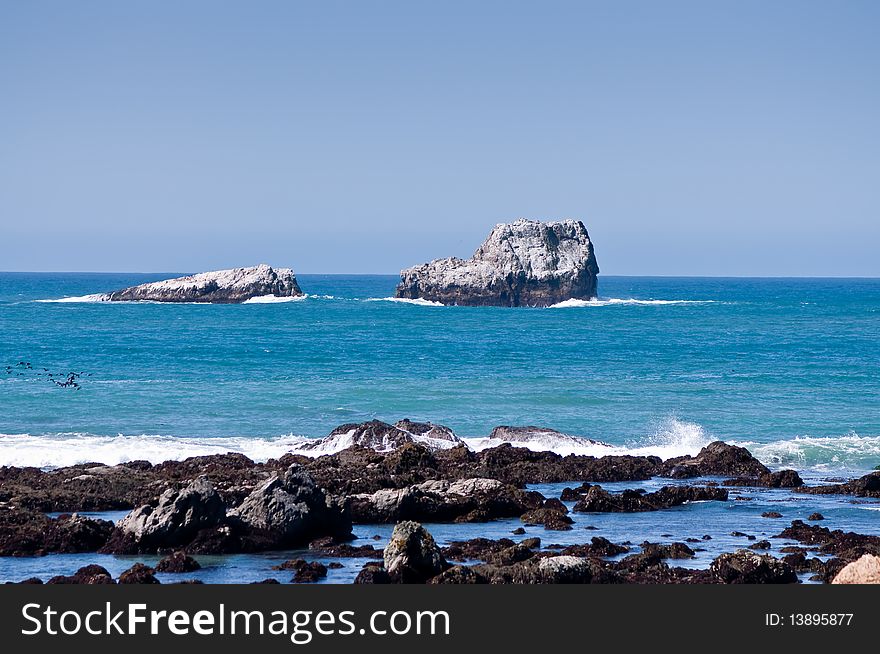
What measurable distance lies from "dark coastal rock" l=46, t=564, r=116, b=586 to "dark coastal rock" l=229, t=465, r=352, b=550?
335cm

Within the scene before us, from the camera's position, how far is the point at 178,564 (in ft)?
64.3

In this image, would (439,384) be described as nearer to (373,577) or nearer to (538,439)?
(538,439)

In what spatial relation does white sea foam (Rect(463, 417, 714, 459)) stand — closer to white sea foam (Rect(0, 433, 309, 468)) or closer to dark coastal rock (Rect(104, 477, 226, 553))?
white sea foam (Rect(0, 433, 309, 468))

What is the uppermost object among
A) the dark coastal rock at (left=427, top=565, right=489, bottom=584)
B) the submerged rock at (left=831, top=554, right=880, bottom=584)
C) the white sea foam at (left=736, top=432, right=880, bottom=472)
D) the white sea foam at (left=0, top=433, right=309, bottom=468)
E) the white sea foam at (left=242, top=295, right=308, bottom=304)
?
the white sea foam at (left=242, top=295, right=308, bottom=304)

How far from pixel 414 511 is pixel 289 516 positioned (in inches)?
149

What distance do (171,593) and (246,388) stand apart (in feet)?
130

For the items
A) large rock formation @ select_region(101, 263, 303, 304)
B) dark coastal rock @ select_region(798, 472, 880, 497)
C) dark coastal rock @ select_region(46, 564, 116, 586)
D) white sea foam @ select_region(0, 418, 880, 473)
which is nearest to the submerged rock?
dark coastal rock @ select_region(46, 564, 116, 586)

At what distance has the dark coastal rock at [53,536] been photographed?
21.0 metres

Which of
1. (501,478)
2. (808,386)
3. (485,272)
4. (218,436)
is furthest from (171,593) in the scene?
(485,272)

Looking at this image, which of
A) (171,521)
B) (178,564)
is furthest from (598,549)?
(171,521)

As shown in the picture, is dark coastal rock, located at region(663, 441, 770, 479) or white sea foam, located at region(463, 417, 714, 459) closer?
dark coastal rock, located at region(663, 441, 770, 479)

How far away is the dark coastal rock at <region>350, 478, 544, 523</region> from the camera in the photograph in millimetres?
24469

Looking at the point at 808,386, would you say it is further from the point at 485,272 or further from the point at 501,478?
the point at 485,272

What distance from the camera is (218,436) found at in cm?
4016
